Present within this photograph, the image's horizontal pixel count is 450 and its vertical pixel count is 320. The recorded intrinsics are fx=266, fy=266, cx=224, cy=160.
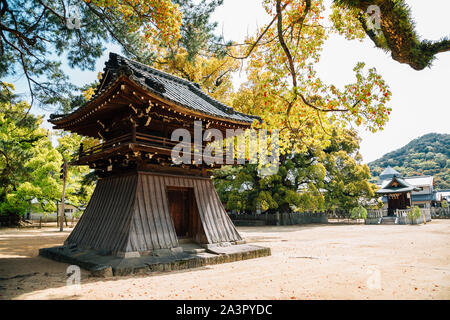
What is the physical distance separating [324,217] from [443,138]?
90.6 meters

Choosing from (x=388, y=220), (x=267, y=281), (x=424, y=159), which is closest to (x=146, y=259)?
(x=267, y=281)

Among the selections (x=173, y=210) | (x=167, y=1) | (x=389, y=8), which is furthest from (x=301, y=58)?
(x=173, y=210)

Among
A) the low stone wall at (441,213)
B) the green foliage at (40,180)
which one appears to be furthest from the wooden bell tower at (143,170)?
the low stone wall at (441,213)

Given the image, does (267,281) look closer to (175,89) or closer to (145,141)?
(145,141)

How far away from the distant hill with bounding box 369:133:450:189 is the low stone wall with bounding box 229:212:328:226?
5272cm

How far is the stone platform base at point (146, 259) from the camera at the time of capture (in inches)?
292

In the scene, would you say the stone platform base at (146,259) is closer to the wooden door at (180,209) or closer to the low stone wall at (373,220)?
the wooden door at (180,209)

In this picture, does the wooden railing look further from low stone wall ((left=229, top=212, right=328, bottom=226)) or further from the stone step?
the stone step

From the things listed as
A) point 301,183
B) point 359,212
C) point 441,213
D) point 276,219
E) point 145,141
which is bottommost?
point 441,213

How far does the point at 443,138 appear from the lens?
9562 cm

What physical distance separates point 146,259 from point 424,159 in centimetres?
10010

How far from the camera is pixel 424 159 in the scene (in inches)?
3305

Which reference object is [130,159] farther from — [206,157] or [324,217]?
[324,217]

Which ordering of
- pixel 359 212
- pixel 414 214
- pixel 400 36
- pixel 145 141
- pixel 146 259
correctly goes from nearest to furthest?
pixel 400 36 < pixel 146 259 < pixel 145 141 < pixel 414 214 < pixel 359 212
